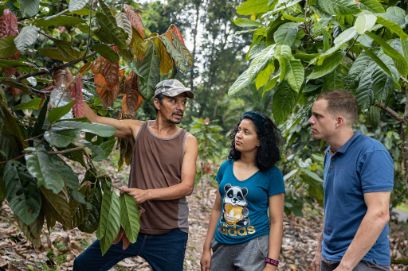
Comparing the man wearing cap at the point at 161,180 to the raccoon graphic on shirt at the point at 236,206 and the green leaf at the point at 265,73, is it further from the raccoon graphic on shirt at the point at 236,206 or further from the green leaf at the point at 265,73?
the green leaf at the point at 265,73

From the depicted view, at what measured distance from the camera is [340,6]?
1436 millimetres

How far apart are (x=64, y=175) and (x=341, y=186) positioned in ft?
3.92

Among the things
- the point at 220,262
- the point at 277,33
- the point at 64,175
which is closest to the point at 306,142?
the point at 220,262

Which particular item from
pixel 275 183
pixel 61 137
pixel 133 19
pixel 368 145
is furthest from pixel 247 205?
pixel 61 137

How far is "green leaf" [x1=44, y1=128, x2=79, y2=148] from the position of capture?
4.32 feet

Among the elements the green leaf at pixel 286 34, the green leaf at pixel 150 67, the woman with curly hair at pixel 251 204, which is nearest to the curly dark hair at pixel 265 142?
the woman with curly hair at pixel 251 204

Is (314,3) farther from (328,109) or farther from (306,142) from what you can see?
(306,142)

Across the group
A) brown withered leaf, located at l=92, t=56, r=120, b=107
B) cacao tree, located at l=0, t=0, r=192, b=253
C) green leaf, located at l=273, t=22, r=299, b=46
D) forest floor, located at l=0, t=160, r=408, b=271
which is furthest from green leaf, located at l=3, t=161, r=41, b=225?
green leaf, located at l=273, t=22, r=299, b=46

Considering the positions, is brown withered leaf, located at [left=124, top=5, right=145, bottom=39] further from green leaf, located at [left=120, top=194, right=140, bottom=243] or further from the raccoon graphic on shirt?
the raccoon graphic on shirt

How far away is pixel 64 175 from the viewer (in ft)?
4.44

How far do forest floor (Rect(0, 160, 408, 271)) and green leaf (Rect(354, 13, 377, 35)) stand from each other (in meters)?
1.62

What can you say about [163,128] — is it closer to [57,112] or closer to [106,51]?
[106,51]

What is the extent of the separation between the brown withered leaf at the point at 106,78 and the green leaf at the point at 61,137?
0.50 meters

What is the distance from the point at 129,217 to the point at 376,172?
1.00 m
